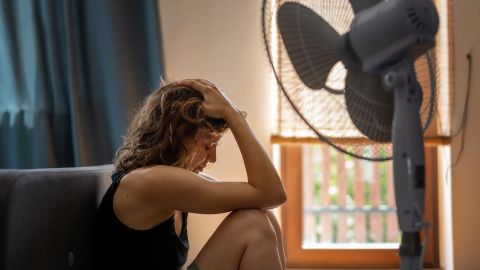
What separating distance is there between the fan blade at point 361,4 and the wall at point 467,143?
49.2 inches

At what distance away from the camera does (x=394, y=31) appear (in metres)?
0.88

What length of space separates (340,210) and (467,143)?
577mm

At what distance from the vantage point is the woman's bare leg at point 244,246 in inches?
52.8

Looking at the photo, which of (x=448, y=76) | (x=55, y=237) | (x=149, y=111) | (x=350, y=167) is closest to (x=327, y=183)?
(x=350, y=167)

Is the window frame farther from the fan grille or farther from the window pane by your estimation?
the fan grille

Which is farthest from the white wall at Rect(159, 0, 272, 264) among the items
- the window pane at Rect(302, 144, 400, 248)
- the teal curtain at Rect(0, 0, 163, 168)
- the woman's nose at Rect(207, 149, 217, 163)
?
the woman's nose at Rect(207, 149, 217, 163)

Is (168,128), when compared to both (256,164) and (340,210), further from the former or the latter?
(340,210)

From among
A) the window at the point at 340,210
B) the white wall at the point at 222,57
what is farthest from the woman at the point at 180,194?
the window at the point at 340,210

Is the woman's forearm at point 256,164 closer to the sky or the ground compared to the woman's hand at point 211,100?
closer to the ground

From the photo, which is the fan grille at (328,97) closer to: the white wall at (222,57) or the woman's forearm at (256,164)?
the woman's forearm at (256,164)

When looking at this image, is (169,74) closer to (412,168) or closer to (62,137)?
(62,137)

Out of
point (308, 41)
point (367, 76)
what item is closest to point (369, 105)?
point (367, 76)

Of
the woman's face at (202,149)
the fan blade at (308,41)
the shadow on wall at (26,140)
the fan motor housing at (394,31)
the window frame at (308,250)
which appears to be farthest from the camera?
the window frame at (308,250)

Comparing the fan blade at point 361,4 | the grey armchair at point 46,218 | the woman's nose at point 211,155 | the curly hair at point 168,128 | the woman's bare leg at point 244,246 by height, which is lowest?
the woman's bare leg at point 244,246
